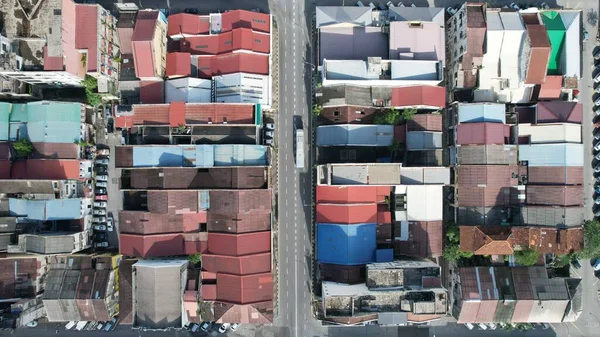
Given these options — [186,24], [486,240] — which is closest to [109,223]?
[186,24]

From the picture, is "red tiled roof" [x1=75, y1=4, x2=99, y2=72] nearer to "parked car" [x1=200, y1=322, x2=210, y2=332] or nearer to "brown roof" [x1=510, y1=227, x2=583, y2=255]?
"parked car" [x1=200, y1=322, x2=210, y2=332]

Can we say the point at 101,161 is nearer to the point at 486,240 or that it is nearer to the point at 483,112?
the point at 483,112

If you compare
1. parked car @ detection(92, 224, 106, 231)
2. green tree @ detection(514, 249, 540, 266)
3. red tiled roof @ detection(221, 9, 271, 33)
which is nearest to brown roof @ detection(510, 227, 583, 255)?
green tree @ detection(514, 249, 540, 266)

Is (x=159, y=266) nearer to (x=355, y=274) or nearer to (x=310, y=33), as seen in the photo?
(x=355, y=274)

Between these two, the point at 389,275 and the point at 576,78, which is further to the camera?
the point at 576,78

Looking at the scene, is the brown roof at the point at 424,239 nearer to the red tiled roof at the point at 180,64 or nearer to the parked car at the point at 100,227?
the red tiled roof at the point at 180,64

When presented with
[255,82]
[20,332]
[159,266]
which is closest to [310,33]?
[255,82]
